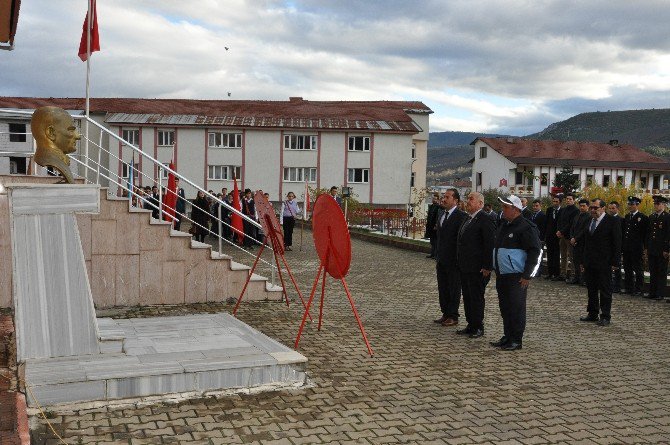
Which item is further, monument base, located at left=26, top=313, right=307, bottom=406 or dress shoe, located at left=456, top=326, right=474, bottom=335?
dress shoe, located at left=456, top=326, right=474, bottom=335

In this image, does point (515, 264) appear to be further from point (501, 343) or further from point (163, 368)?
point (163, 368)

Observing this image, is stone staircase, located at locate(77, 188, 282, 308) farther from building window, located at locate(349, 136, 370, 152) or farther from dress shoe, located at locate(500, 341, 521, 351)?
building window, located at locate(349, 136, 370, 152)

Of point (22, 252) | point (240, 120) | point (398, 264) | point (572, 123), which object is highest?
point (572, 123)

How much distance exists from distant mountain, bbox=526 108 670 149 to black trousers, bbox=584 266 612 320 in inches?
5727

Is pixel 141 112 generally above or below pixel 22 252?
above

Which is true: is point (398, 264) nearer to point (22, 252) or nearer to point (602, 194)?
point (22, 252)

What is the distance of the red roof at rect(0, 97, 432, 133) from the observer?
51.5m

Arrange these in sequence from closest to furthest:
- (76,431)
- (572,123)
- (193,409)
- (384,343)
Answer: (76,431) < (193,409) < (384,343) < (572,123)

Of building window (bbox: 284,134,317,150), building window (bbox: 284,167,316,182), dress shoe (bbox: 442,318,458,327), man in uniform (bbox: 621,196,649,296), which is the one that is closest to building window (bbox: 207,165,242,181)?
building window (bbox: 284,167,316,182)

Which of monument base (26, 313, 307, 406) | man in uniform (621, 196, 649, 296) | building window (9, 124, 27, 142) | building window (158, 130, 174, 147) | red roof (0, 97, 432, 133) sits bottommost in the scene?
monument base (26, 313, 307, 406)

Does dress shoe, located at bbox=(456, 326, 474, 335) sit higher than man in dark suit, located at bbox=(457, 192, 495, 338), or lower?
lower

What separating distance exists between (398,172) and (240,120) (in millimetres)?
13231

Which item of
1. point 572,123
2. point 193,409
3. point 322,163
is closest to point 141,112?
point 322,163

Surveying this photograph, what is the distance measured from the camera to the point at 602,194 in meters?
29.2
